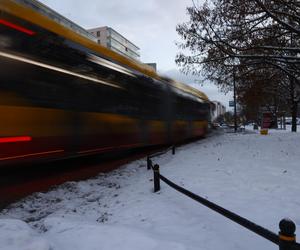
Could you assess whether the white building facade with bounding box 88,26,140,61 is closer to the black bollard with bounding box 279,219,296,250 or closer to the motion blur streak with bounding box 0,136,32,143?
the motion blur streak with bounding box 0,136,32,143

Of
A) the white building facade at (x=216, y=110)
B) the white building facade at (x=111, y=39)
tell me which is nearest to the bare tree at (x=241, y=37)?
the white building facade at (x=216, y=110)

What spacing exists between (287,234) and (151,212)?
3.26 m

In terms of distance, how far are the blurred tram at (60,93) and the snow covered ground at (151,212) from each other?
109 centimetres

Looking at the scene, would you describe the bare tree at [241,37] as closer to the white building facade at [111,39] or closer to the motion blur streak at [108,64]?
the motion blur streak at [108,64]

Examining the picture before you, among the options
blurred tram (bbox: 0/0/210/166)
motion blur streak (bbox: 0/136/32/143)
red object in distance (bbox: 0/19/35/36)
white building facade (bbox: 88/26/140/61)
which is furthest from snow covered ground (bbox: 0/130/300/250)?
white building facade (bbox: 88/26/140/61)

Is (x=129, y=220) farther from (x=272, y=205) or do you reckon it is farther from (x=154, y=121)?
(x=154, y=121)

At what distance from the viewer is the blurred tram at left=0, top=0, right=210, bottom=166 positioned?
7.06 meters

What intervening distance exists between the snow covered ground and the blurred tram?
1094 millimetres

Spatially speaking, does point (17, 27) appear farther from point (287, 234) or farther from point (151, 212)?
point (287, 234)

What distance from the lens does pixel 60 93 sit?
8547mm

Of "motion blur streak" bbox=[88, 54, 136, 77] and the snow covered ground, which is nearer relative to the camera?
the snow covered ground

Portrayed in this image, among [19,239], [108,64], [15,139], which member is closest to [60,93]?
[15,139]

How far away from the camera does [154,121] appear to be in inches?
571

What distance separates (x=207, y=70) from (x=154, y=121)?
9338mm
